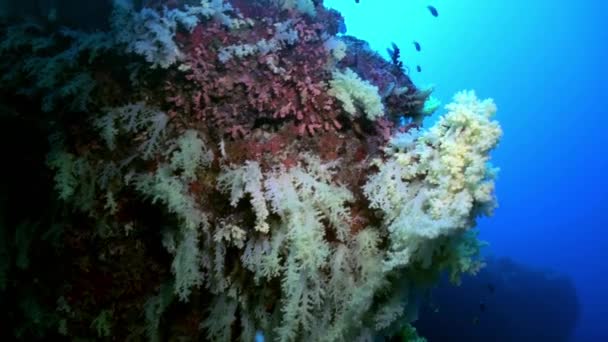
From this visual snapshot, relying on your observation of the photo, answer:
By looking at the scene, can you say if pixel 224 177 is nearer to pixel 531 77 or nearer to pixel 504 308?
pixel 504 308

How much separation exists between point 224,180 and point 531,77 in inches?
5541

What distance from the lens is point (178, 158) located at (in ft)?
9.98

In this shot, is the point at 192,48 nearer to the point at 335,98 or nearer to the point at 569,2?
the point at 335,98

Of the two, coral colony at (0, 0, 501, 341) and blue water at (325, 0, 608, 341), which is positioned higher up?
blue water at (325, 0, 608, 341)

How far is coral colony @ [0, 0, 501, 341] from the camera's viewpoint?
297 centimetres

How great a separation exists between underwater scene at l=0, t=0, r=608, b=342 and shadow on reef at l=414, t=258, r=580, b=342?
898 cm

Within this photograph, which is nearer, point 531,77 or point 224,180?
point 224,180

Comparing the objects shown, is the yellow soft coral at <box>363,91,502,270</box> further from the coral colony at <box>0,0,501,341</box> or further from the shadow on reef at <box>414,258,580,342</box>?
the shadow on reef at <box>414,258,580,342</box>

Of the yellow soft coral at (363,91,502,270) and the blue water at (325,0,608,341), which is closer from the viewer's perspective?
the yellow soft coral at (363,91,502,270)

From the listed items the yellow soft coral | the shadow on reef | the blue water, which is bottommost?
the shadow on reef

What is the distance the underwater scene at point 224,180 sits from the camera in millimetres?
2898

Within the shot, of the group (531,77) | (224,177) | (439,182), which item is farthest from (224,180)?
(531,77)

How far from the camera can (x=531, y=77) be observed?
123 m

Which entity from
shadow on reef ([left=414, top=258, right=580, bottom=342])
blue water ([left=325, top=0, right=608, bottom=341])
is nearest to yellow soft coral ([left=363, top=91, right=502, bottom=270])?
shadow on reef ([left=414, top=258, right=580, bottom=342])
